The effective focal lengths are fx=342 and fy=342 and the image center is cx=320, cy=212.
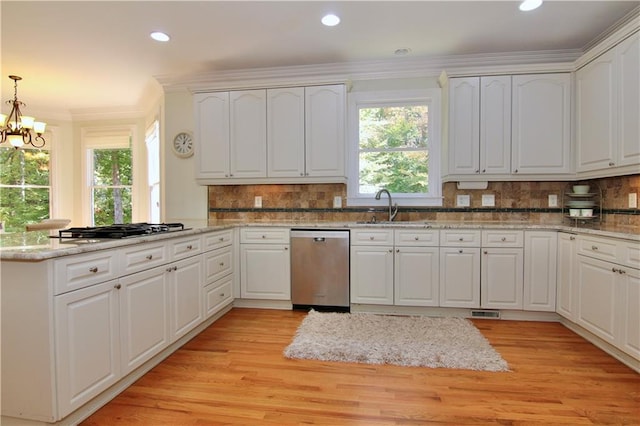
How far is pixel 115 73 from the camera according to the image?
3967 millimetres

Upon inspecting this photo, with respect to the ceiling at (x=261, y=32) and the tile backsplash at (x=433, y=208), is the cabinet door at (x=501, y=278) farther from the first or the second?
the ceiling at (x=261, y=32)

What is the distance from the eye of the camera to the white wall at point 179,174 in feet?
13.7

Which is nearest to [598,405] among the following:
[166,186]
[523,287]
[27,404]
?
[523,287]

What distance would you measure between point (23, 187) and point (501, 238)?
21.9ft

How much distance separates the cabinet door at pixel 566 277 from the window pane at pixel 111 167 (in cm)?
581

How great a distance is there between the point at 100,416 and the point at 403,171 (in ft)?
10.7

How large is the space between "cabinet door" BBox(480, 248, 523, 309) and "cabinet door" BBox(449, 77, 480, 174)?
84cm

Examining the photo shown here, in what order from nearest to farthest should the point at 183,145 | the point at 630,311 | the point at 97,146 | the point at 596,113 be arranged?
the point at 630,311, the point at 596,113, the point at 183,145, the point at 97,146

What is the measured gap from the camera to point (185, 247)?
Answer: 8.38 ft

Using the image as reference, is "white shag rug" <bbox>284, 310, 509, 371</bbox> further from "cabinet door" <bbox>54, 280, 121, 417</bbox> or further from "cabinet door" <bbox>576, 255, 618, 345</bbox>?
"cabinet door" <bbox>54, 280, 121, 417</bbox>

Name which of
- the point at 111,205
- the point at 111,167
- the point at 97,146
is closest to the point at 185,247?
the point at 111,205

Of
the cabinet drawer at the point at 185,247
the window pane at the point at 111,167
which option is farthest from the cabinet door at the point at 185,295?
the window pane at the point at 111,167

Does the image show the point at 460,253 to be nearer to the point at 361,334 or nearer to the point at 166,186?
the point at 361,334

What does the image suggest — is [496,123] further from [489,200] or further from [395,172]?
[395,172]
